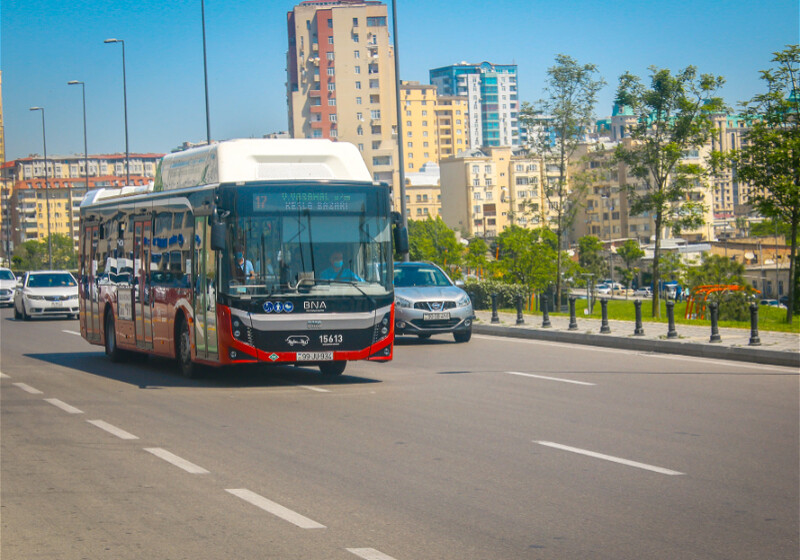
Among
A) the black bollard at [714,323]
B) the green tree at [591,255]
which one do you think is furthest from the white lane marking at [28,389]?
the green tree at [591,255]

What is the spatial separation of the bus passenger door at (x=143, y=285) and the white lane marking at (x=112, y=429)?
593 centimetres

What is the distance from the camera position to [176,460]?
9.23m

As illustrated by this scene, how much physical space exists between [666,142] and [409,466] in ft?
90.0

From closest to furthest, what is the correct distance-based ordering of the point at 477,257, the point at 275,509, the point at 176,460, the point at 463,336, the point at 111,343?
the point at 275,509 < the point at 176,460 < the point at 111,343 < the point at 463,336 < the point at 477,257

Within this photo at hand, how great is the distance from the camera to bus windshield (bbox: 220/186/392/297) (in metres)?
14.6

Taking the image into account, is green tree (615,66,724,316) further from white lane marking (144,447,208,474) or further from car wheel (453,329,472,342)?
white lane marking (144,447,208,474)

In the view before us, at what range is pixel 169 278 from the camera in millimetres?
16641

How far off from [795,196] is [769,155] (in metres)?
1.19

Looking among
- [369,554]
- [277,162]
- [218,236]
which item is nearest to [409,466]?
[369,554]

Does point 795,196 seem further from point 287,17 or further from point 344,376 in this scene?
point 287,17

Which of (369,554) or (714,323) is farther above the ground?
(714,323)

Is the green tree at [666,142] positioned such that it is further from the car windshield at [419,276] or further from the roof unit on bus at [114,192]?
the roof unit on bus at [114,192]

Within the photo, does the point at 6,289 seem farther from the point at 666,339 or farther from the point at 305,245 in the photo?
the point at 305,245

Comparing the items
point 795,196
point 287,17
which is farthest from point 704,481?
point 287,17
